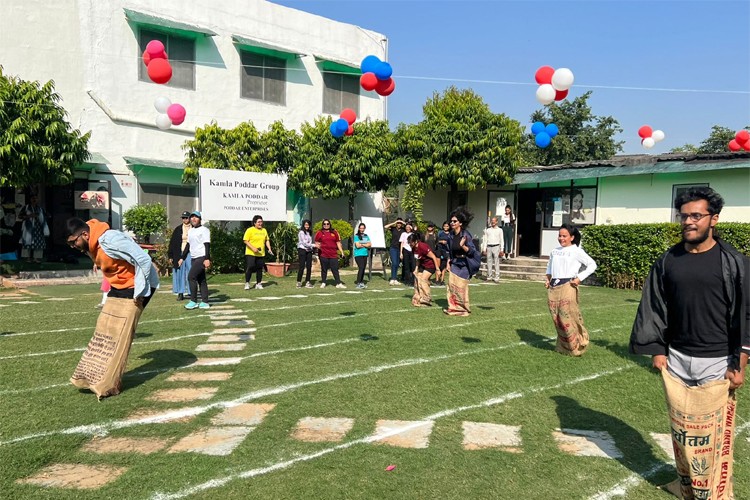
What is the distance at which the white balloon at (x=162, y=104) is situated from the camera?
16.3 meters

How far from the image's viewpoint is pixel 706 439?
3.43 m

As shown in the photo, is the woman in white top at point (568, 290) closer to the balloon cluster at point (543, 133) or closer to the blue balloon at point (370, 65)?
the blue balloon at point (370, 65)

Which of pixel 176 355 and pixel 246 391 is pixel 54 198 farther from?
pixel 246 391

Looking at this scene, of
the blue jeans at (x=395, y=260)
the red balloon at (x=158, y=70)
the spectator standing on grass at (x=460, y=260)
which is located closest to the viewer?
the spectator standing on grass at (x=460, y=260)

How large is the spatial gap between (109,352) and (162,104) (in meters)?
12.6

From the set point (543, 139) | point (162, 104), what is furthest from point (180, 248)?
point (543, 139)

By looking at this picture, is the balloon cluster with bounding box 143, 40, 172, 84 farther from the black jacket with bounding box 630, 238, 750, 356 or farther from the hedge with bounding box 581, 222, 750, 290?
the black jacket with bounding box 630, 238, 750, 356

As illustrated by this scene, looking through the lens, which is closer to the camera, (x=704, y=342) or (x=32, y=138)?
(x=704, y=342)

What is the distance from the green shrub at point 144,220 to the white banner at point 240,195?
6.17 feet

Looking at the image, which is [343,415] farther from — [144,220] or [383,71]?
[144,220]

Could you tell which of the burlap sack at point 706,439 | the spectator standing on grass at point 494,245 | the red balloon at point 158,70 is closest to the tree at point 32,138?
the red balloon at point 158,70

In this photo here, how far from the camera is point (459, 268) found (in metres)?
9.66

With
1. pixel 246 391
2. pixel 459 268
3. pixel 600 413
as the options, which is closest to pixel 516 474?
pixel 600 413

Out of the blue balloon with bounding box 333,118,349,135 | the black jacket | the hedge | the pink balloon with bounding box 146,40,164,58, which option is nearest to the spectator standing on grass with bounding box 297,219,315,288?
the blue balloon with bounding box 333,118,349,135
